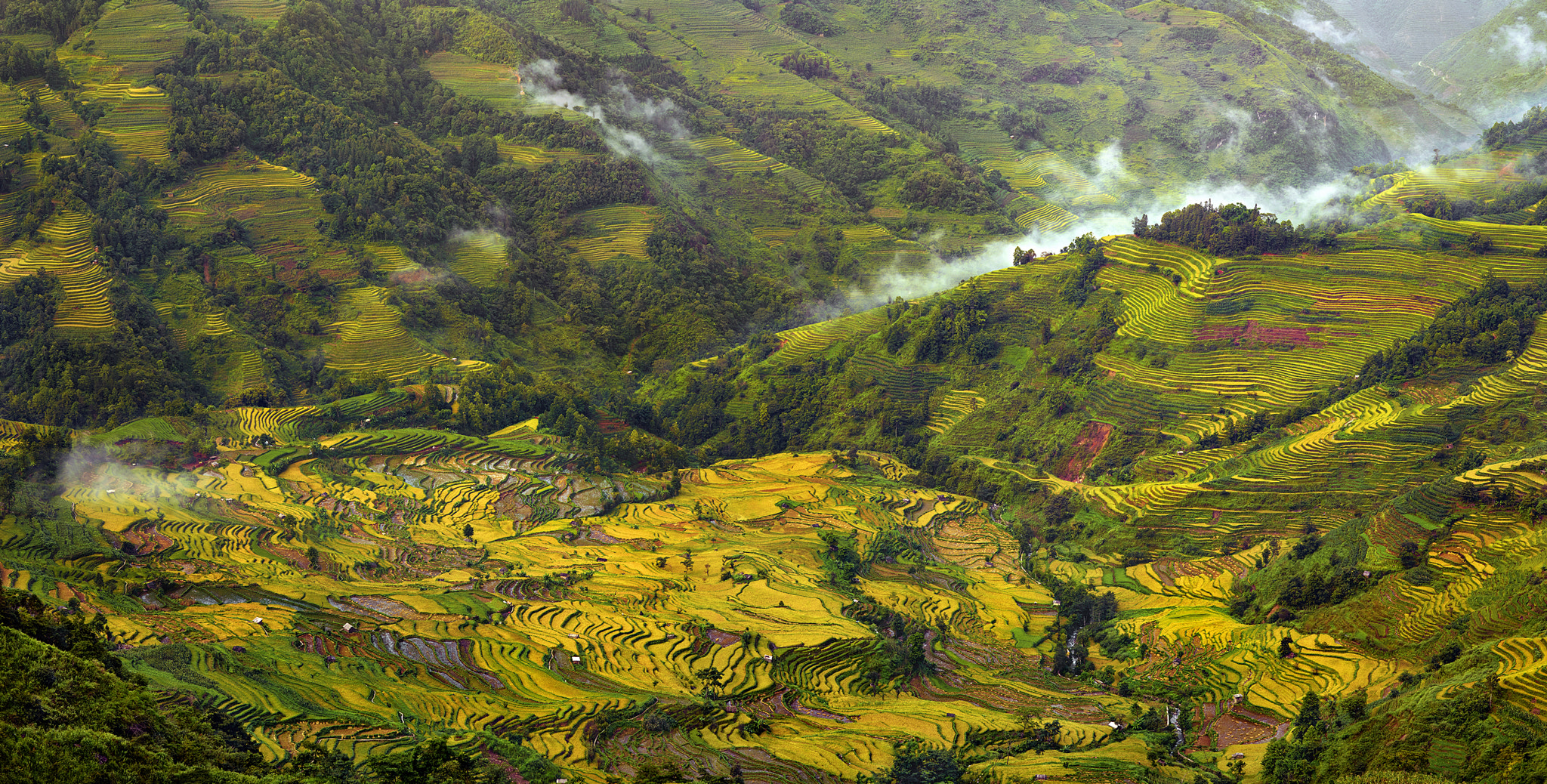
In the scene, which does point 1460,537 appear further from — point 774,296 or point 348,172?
point 348,172

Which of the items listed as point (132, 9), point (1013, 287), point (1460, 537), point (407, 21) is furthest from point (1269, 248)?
point (132, 9)

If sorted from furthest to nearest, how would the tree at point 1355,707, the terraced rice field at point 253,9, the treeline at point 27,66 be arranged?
the terraced rice field at point 253,9
the treeline at point 27,66
the tree at point 1355,707

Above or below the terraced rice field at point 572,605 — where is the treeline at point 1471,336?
above

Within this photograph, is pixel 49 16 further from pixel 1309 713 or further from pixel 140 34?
pixel 1309 713

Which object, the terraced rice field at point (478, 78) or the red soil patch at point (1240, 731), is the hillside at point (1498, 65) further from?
the red soil patch at point (1240, 731)

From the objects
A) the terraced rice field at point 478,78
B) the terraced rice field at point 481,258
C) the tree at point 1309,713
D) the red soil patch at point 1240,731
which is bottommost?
the terraced rice field at point 481,258

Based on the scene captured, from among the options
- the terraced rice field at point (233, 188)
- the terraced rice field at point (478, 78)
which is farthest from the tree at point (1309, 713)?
the terraced rice field at point (478, 78)

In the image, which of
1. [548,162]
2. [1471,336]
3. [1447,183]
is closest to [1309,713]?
[1471,336]
